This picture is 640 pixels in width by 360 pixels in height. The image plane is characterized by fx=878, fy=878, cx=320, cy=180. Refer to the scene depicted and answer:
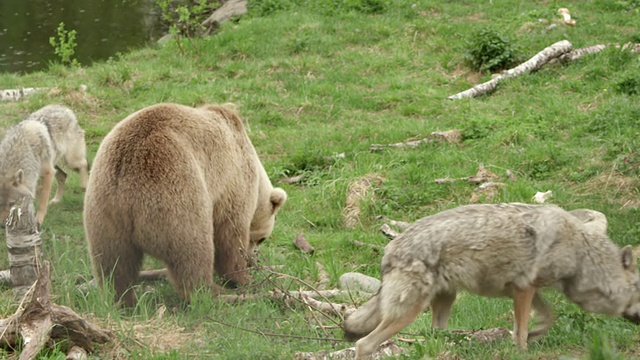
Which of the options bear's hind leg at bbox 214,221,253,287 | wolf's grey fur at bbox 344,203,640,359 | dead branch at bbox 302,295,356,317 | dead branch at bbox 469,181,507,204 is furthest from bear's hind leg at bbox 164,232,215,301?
dead branch at bbox 469,181,507,204

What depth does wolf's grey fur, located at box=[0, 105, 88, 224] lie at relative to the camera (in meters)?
10.1

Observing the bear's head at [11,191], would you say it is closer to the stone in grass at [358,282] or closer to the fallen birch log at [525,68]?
the stone in grass at [358,282]

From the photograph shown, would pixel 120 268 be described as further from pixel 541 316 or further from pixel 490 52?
pixel 490 52

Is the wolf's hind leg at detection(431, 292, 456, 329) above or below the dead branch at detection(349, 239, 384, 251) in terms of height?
above

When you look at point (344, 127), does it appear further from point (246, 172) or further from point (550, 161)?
point (246, 172)

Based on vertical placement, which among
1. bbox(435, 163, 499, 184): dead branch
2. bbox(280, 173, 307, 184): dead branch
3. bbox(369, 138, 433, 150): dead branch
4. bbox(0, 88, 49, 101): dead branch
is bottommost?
bbox(280, 173, 307, 184): dead branch

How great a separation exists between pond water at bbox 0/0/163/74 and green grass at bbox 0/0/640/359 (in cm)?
184

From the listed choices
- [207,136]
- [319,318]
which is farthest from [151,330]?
[207,136]

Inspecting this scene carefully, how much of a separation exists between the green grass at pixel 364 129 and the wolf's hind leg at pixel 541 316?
157 mm

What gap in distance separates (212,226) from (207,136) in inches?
31.9

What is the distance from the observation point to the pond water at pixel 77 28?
20297mm

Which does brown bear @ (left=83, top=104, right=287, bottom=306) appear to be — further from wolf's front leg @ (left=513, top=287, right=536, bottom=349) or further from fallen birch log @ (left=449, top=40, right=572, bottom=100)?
fallen birch log @ (left=449, top=40, right=572, bottom=100)

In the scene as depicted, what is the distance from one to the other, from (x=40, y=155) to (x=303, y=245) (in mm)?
3454

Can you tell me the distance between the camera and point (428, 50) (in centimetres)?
1700
